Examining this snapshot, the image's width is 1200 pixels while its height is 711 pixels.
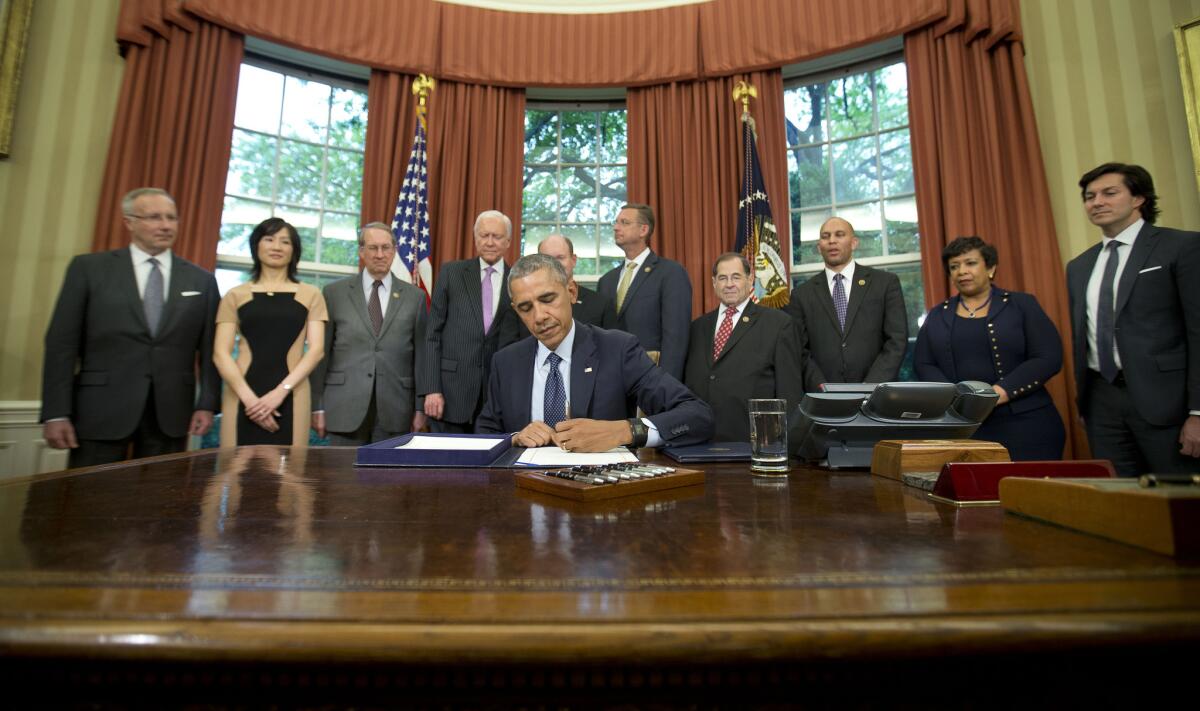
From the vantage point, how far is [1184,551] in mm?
519

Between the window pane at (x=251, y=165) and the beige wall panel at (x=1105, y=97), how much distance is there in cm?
564

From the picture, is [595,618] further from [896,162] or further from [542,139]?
[542,139]

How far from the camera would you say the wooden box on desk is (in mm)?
1025

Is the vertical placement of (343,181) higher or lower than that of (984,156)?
higher

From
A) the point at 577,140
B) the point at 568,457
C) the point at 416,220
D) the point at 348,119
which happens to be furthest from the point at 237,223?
the point at 568,457

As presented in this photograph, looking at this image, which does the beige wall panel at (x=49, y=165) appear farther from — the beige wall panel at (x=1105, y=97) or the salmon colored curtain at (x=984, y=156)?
the beige wall panel at (x=1105, y=97)

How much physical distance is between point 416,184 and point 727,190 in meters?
2.38

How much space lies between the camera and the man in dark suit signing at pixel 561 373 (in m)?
1.88

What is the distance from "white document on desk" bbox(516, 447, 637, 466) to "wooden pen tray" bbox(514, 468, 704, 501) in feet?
0.70

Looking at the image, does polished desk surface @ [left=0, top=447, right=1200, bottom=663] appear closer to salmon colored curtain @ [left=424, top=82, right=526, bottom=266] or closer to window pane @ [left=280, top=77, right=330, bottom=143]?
salmon colored curtain @ [left=424, top=82, right=526, bottom=266]

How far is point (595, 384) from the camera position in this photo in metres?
1.92

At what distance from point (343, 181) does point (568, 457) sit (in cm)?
446

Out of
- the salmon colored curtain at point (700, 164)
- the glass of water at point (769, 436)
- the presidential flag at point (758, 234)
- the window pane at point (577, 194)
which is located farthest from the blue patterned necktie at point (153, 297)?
the presidential flag at point (758, 234)


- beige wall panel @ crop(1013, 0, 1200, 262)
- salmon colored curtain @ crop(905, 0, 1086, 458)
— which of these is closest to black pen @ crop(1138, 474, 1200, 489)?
salmon colored curtain @ crop(905, 0, 1086, 458)
